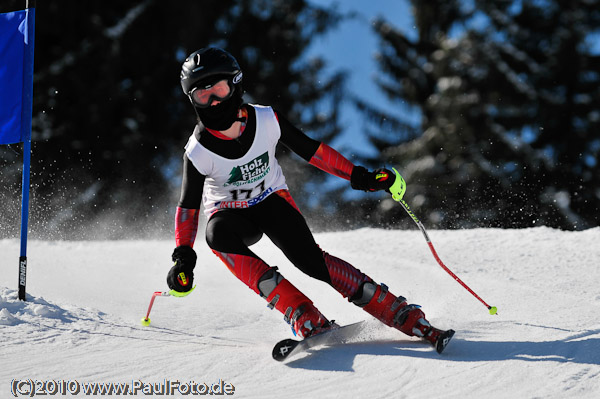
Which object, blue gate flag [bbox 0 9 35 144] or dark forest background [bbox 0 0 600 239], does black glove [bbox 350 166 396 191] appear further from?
dark forest background [bbox 0 0 600 239]

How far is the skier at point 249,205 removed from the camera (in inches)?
128

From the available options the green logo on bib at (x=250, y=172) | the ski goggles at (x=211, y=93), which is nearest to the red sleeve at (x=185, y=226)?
the green logo on bib at (x=250, y=172)

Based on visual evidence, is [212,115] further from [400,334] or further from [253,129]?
[400,334]

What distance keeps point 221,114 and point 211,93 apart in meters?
0.12

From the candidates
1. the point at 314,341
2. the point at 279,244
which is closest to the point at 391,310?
the point at 314,341

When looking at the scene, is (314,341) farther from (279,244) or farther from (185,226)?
(185,226)

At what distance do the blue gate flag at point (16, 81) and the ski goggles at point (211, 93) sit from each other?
1.81m

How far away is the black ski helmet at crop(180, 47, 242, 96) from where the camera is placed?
3244 mm

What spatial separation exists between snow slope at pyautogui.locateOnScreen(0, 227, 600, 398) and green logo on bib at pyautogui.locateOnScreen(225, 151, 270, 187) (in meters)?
0.89

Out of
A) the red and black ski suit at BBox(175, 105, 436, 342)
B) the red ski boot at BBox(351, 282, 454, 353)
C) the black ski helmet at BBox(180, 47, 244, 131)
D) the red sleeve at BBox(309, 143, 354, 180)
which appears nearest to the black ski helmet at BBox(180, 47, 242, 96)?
the black ski helmet at BBox(180, 47, 244, 131)

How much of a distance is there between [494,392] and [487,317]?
1.29 metres

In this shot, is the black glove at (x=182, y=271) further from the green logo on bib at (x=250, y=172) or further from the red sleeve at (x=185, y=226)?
the green logo on bib at (x=250, y=172)

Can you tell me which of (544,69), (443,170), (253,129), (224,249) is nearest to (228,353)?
Result: (224,249)

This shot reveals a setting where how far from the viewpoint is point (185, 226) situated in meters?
3.36
